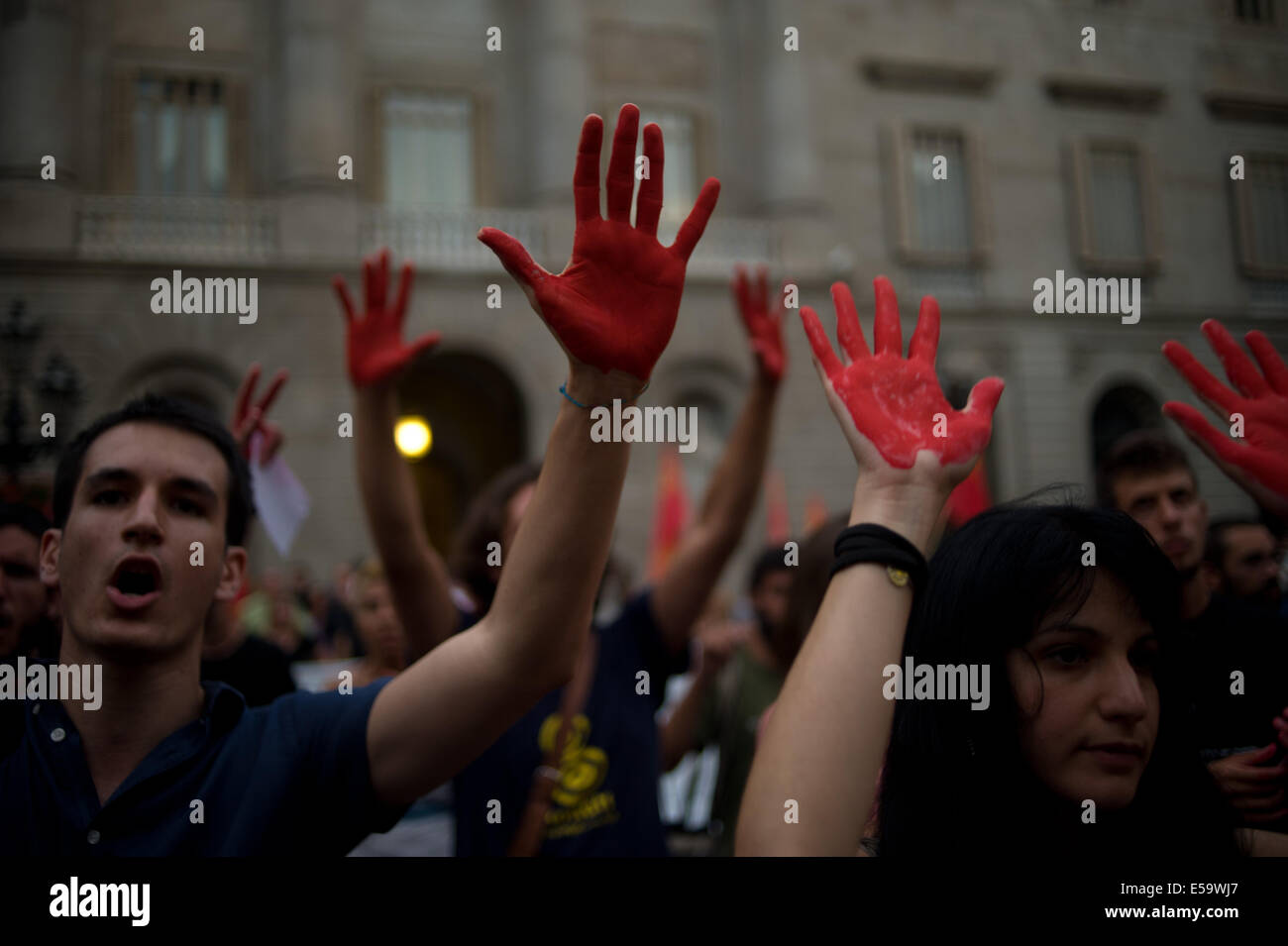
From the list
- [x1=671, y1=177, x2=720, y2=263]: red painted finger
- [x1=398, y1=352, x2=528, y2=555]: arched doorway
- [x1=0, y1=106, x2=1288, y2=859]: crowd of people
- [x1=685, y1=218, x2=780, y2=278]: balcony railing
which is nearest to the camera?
[x1=0, y1=106, x2=1288, y2=859]: crowd of people

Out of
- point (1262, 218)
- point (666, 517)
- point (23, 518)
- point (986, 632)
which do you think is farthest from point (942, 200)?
point (666, 517)

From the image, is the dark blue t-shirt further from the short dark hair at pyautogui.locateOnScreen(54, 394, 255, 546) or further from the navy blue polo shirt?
the short dark hair at pyautogui.locateOnScreen(54, 394, 255, 546)

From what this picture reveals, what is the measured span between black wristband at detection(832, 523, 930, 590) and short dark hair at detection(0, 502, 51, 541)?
2.05m

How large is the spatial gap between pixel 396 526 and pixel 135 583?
76cm

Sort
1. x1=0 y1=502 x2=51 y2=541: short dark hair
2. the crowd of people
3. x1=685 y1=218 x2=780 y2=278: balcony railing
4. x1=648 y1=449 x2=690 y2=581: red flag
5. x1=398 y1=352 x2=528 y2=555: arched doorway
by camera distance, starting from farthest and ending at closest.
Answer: x1=648 y1=449 x2=690 y2=581: red flag
x1=398 y1=352 x2=528 y2=555: arched doorway
x1=685 y1=218 x2=780 y2=278: balcony railing
x1=0 y1=502 x2=51 y2=541: short dark hair
the crowd of people

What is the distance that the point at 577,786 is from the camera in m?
2.42

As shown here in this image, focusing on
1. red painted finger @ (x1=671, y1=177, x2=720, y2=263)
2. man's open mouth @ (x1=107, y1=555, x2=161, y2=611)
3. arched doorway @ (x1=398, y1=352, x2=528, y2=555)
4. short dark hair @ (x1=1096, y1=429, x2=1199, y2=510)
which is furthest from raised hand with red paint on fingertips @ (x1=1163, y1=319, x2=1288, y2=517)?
arched doorway @ (x1=398, y1=352, x2=528, y2=555)

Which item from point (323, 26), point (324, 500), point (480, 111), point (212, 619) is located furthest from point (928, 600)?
point (324, 500)

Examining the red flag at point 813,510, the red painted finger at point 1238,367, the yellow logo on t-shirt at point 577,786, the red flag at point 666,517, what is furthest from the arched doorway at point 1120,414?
the red flag at point 666,517

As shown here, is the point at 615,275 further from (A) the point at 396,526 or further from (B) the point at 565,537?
(A) the point at 396,526

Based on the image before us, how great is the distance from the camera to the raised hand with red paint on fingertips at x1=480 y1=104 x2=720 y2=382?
1307 mm

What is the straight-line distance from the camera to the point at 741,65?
308 centimetres

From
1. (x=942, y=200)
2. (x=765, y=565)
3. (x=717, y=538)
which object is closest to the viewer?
(x=717, y=538)
